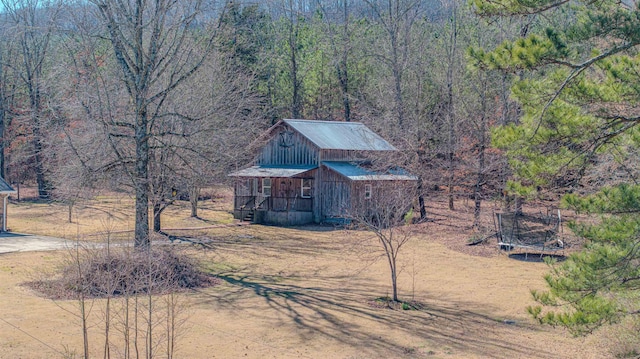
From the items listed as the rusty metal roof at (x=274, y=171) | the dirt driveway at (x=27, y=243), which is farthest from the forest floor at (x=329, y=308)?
the rusty metal roof at (x=274, y=171)

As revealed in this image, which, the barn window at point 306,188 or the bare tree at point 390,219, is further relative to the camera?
Answer: the barn window at point 306,188

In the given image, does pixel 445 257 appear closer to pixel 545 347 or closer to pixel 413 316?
pixel 413 316

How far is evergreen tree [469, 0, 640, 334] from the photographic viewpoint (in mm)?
8438

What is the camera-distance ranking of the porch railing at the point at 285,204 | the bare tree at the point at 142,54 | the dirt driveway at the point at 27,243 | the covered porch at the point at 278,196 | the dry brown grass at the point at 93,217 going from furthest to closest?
the porch railing at the point at 285,204, the covered porch at the point at 278,196, the dry brown grass at the point at 93,217, the dirt driveway at the point at 27,243, the bare tree at the point at 142,54

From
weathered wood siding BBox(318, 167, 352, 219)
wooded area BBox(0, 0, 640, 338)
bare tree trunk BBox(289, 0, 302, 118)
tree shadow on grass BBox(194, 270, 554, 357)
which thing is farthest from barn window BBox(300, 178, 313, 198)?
tree shadow on grass BBox(194, 270, 554, 357)

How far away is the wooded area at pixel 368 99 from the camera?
876 cm

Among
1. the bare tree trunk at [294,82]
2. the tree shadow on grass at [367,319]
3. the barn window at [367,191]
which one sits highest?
the bare tree trunk at [294,82]

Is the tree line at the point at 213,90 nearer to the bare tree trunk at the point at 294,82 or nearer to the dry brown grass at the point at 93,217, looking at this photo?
the bare tree trunk at the point at 294,82

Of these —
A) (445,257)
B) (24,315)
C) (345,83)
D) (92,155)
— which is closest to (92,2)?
(92,155)

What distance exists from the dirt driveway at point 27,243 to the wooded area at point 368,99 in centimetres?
196

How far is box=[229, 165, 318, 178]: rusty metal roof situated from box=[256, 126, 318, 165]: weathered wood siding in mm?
611

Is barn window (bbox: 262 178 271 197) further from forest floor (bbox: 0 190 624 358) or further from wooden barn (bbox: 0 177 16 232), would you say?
wooden barn (bbox: 0 177 16 232)

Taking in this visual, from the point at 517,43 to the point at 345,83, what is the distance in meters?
39.5

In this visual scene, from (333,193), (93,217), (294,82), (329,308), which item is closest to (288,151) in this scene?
(333,193)
